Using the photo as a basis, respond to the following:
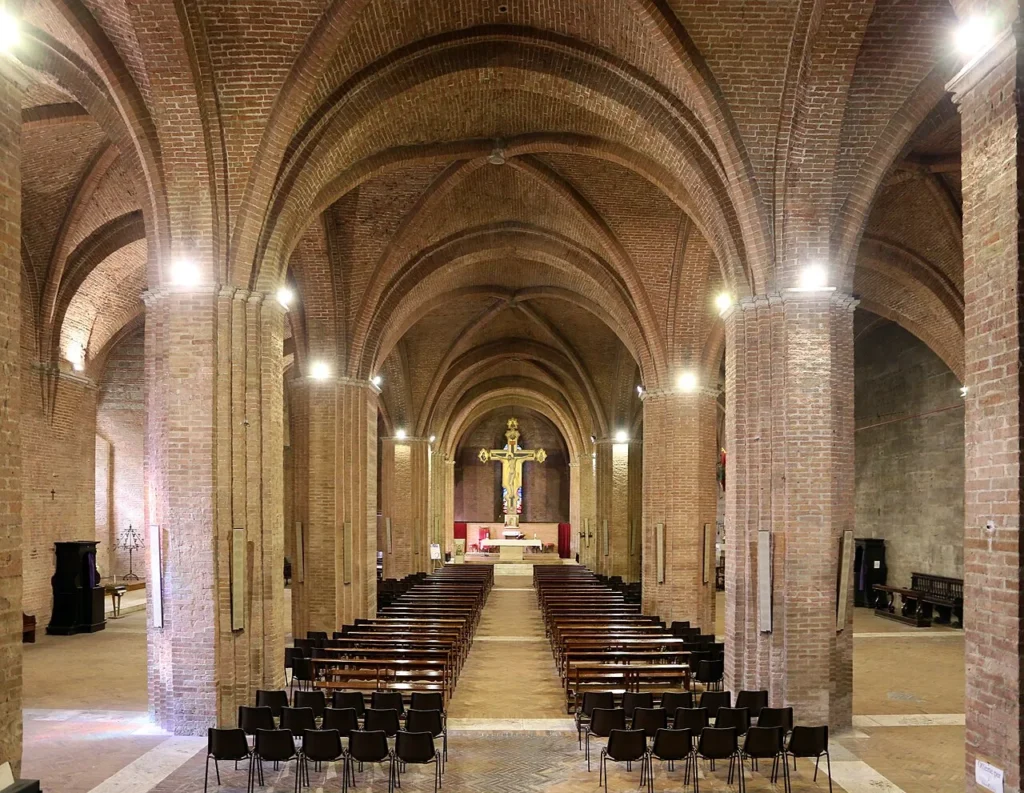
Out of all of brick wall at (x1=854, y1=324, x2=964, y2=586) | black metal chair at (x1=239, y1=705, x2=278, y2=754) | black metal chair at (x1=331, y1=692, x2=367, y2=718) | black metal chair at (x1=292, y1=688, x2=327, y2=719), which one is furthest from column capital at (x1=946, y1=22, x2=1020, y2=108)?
brick wall at (x1=854, y1=324, x2=964, y2=586)

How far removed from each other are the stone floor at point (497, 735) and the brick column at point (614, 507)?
12.6 meters

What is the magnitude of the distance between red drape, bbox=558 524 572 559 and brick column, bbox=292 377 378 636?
27180mm

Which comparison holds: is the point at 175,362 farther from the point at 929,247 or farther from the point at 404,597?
the point at 929,247

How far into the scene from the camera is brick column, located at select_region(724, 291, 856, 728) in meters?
10.2

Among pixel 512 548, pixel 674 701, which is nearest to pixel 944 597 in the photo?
pixel 674 701

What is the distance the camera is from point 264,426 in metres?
10.9

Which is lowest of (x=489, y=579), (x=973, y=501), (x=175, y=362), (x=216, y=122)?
(x=489, y=579)

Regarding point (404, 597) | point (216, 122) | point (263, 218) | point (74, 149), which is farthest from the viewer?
point (404, 597)

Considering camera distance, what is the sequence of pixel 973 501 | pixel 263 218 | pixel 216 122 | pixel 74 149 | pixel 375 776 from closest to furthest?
pixel 973 501 < pixel 375 776 < pixel 216 122 < pixel 263 218 < pixel 74 149

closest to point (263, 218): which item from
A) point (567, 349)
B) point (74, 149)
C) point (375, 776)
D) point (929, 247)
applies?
point (74, 149)

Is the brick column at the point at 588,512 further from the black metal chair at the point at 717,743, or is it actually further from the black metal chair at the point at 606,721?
the black metal chair at the point at 717,743

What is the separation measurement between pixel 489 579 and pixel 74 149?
59.2ft

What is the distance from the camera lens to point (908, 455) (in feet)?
72.3

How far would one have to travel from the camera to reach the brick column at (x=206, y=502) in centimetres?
1002
